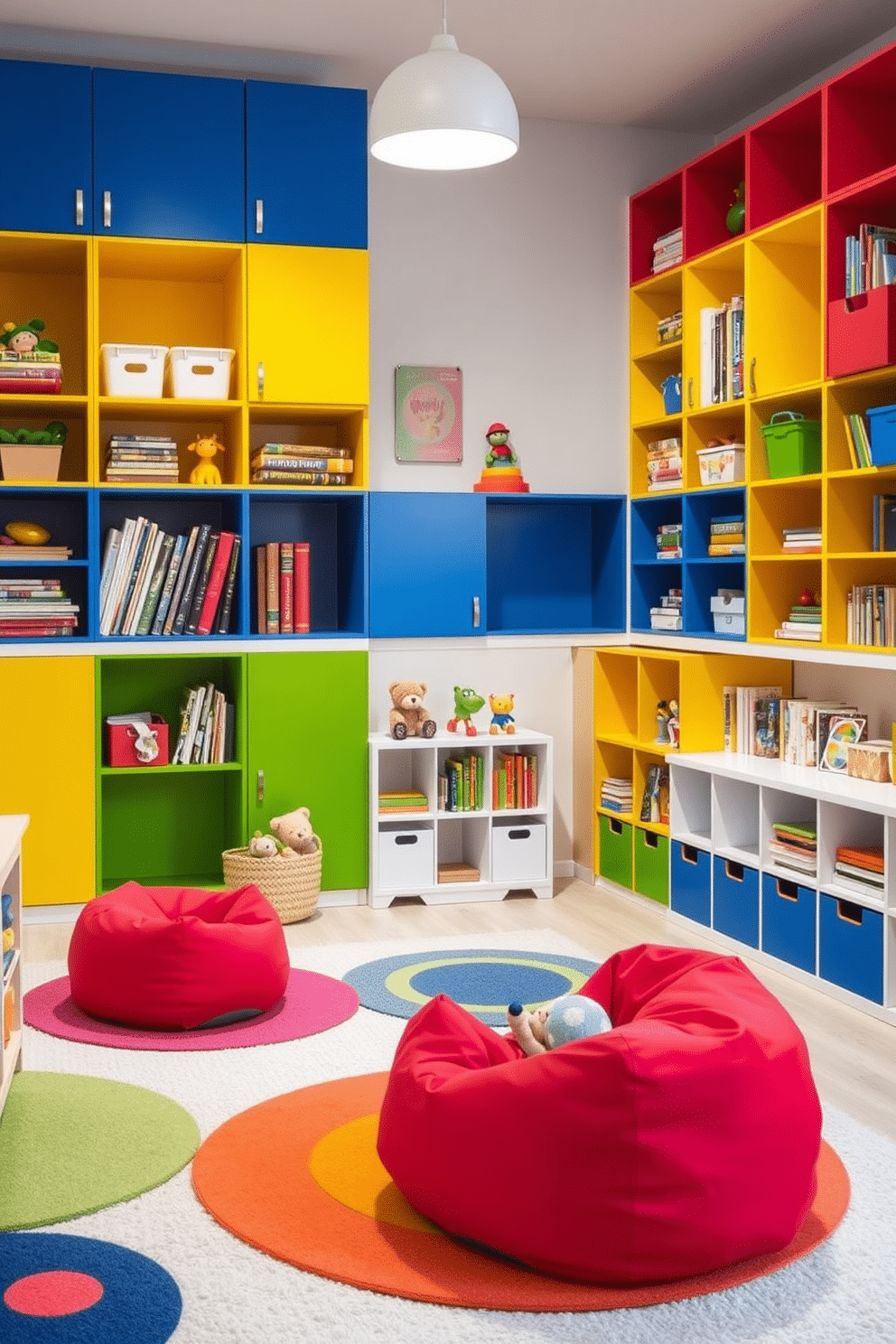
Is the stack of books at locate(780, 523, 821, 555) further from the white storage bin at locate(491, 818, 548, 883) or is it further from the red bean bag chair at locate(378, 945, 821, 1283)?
the red bean bag chair at locate(378, 945, 821, 1283)

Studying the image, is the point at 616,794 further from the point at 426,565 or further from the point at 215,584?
the point at 215,584

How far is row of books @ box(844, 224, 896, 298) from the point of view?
4.07 meters

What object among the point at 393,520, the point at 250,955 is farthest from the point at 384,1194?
the point at 393,520

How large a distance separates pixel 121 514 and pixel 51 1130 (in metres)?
2.77

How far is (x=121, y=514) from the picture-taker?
5.18m

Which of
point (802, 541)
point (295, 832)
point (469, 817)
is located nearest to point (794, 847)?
point (802, 541)

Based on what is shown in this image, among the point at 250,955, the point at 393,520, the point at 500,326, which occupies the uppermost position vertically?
the point at 500,326

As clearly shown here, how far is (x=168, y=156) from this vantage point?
15.5 feet

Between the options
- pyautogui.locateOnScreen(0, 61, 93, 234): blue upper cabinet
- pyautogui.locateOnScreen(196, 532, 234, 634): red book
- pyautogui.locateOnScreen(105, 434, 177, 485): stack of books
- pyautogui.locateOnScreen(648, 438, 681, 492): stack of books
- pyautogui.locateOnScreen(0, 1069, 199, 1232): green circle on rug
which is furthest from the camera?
pyautogui.locateOnScreen(648, 438, 681, 492): stack of books

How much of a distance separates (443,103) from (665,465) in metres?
2.31

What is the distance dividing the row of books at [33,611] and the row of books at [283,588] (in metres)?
0.66

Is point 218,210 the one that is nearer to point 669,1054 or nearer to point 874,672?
point 874,672

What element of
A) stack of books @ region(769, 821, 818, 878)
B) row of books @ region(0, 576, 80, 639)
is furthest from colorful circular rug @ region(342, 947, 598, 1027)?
row of books @ region(0, 576, 80, 639)

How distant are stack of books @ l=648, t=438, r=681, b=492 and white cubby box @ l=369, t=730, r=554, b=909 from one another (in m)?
1.08
